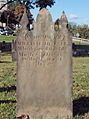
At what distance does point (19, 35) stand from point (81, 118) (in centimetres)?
205

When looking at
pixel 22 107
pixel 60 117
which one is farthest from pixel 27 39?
pixel 60 117

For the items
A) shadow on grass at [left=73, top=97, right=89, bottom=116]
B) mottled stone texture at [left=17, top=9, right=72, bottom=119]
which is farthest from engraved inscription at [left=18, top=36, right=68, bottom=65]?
shadow on grass at [left=73, top=97, right=89, bottom=116]

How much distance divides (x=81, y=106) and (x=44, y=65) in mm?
1654

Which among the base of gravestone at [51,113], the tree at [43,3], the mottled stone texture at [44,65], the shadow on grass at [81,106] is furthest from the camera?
the tree at [43,3]

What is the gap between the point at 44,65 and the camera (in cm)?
437

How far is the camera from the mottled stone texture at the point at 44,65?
4.31 metres

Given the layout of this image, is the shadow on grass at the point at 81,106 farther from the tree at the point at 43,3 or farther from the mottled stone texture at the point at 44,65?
the tree at the point at 43,3

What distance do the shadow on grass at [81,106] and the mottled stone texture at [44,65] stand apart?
0.66m

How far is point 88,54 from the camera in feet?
90.2

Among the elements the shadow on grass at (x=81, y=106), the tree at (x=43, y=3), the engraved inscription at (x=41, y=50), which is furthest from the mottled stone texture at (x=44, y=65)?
the tree at (x=43, y=3)

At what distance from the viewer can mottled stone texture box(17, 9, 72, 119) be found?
170 inches

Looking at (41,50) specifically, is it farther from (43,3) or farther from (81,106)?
(43,3)

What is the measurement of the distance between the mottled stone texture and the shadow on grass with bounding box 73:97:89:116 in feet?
2.17

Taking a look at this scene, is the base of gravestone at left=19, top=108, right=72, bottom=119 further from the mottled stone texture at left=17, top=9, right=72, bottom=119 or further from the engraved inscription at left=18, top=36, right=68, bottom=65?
the engraved inscription at left=18, top=36, right=68, bottom=65
